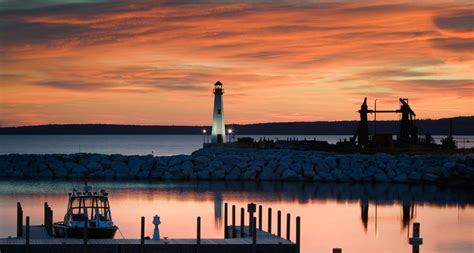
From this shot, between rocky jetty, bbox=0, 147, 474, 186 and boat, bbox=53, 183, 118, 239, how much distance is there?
97.5 feet

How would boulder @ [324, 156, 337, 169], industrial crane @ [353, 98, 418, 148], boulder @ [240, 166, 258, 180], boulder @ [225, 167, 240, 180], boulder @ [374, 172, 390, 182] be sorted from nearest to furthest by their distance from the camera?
boulder @ [374, 172, 390, 182] → boulder @ [240, 166, 258, 180] → boulder @ [225, 167, 240, 180] → boulder @ [324, 156, 337, 169] → industrial crane @ [353, 98, 418, 148]

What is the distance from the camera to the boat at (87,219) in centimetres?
Answer: 2548

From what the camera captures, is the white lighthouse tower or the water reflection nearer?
the water reflection

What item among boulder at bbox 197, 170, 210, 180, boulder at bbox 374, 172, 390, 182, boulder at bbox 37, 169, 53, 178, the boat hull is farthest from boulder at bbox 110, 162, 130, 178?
the boat hull

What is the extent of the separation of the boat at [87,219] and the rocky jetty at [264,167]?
2970 cm

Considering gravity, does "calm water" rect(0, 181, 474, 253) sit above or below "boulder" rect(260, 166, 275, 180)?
below

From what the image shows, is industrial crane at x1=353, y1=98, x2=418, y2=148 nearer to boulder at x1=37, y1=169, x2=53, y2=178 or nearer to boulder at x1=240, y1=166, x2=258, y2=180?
boulder at x1=240, y1=166, x2=258, y2=180

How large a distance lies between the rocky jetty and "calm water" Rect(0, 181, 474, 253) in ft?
6.37

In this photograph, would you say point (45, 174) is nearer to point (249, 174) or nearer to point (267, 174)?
point (249, 174)

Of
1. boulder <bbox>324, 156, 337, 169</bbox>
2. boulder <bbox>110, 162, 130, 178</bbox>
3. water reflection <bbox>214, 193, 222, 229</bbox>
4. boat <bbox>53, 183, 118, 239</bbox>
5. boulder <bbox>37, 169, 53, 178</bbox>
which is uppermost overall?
boulder <bbox>324, 156, 337, 169</bbox>

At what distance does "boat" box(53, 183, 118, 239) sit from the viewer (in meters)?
25.5

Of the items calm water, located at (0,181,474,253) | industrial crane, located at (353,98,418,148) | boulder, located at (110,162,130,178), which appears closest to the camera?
calm water, located at (0,181,474,253)

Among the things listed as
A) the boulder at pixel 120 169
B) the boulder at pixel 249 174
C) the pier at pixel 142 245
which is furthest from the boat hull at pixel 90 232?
the boulder at pixel 120 169

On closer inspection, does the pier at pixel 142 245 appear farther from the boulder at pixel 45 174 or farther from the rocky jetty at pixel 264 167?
the boulder at pixel 45 174
